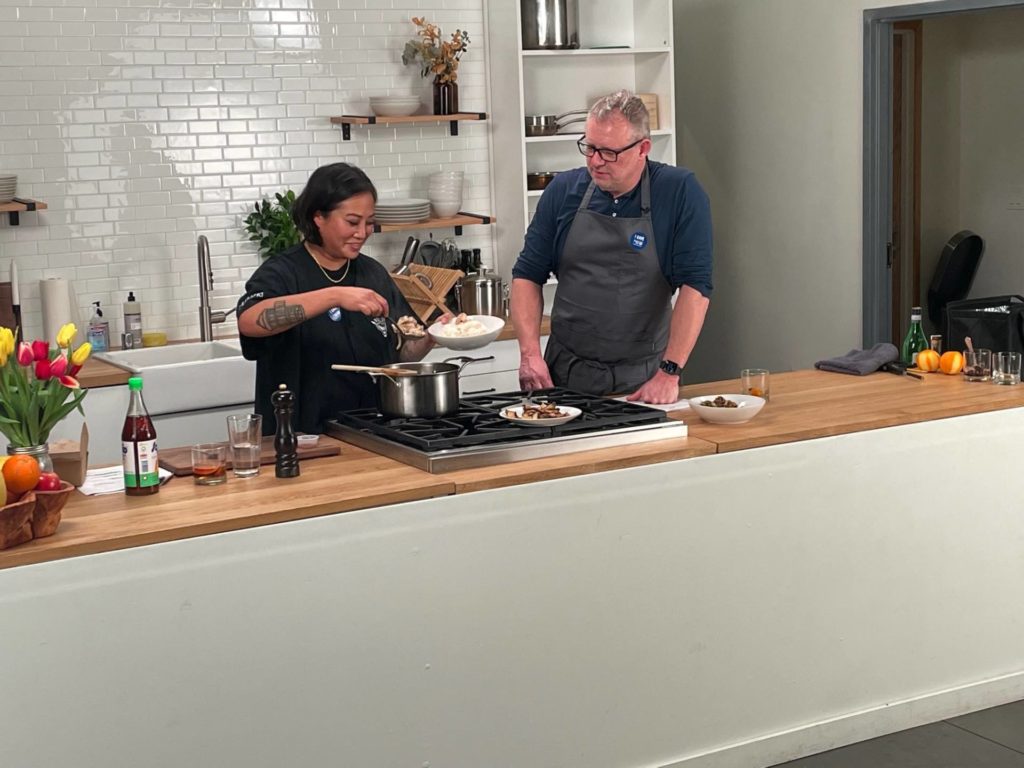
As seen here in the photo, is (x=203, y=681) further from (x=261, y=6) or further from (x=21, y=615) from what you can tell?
(x=261, y=6)

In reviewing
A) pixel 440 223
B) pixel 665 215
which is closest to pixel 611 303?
pixel 665 215

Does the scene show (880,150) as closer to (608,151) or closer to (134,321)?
(608,151)

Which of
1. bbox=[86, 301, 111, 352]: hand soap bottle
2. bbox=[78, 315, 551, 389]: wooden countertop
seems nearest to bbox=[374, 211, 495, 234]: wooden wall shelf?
bbox=[86, 301, 111, 352]: hand soap bottle

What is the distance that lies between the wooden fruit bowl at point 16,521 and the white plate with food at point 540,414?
4.06ft

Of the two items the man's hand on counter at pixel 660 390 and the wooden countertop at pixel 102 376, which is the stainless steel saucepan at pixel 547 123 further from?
the man's hand on counter at pixel 660 390

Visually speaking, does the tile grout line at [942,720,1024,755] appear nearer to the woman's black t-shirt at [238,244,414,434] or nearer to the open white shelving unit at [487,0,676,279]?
the woman's black t-shirt at [238,244,414,434]

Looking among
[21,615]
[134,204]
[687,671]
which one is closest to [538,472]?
[687,671]

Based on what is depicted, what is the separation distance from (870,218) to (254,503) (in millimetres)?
3954

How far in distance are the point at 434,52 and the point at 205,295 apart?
1526 mm

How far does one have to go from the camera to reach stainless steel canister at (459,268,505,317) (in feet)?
19.0

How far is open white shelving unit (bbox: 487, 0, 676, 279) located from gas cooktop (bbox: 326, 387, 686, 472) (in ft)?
8.62

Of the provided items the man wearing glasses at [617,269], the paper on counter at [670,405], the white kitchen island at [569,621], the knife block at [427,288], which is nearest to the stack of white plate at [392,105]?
the knife block at [427,288]

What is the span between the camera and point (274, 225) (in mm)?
5664

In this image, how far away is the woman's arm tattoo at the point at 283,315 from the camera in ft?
11.6
